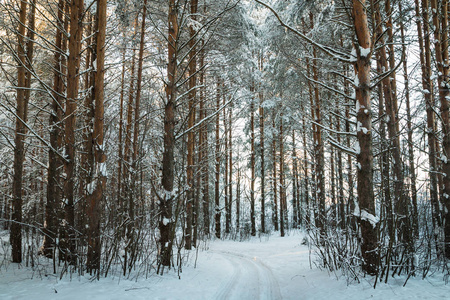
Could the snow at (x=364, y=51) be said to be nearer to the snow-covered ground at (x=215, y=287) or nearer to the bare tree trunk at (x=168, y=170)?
the bare tree trunk at (x=168, y=170)

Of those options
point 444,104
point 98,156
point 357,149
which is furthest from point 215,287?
point 444,104

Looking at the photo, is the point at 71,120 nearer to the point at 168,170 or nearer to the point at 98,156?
the point at 98,156

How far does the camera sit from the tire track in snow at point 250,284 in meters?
4.34

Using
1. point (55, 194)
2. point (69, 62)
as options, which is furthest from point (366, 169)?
point (55, 194)

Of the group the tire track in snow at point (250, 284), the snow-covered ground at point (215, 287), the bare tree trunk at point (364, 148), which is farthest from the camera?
the tire track in snow at point (250, 284)

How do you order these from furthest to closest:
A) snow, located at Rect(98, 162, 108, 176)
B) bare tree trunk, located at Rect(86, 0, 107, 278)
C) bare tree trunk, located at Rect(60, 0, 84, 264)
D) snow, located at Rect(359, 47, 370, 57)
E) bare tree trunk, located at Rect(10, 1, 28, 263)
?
bare tree trunk, located at Rect(10, 1, 28, 263) < bare tree trunk, located at Rect(60, 0, 84, 264) < snow, located at Rect(98, 162, 108, 176) < bare tree trunk, located at Rect(86, 0, 107, 278) < snow, located at Rect(359, 47, 370, 57)

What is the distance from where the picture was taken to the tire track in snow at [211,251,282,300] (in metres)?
4.34

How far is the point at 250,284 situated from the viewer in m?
5.09

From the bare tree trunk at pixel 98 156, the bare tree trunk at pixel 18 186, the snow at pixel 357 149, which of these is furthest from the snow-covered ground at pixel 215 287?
the snow at pixel 357 149

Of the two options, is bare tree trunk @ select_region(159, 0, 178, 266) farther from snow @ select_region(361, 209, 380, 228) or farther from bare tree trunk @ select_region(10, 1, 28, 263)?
snow @ select_region(361, 209, 380, 228)

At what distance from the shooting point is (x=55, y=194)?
639 cm

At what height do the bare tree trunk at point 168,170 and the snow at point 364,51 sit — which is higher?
the snow at point 364,51

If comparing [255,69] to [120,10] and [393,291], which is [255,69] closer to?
[120,10]

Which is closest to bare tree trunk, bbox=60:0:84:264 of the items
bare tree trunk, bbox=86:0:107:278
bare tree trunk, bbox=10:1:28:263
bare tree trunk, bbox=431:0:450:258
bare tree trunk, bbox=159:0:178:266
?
bare tree trunk, bbox=86:0:107:278
